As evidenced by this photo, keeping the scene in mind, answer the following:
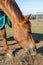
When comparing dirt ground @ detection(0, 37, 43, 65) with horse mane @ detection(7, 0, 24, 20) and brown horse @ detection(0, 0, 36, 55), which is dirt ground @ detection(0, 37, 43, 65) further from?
horse mane @ detection(7, 0, 24, 20)

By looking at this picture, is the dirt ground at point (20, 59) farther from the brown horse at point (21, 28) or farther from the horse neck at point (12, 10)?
the horse neck at point (12, 10)

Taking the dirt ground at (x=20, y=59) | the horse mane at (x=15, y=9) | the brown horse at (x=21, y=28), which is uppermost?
the horse mane at (x=15, y=9)

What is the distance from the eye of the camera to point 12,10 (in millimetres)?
5402

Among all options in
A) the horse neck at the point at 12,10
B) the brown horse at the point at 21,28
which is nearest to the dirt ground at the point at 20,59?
the brown horse at the point at 21,28

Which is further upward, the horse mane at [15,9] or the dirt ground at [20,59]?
the horse mane at [15,9]

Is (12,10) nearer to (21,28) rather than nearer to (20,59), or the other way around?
(21,28)

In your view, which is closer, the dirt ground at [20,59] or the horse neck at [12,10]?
the horse neck at [12,10]

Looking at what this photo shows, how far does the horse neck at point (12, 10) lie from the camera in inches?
208

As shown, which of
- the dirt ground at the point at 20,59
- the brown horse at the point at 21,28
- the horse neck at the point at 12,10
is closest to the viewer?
the brown horse at the point at 21,28

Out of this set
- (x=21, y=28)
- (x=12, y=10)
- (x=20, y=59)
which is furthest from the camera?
(x=20, y=59)

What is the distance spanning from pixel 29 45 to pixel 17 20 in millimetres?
574

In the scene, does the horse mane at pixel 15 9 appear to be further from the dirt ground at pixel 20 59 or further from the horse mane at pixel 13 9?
the dirt ground at pixel 20 59

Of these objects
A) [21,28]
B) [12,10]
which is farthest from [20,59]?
[12,10]

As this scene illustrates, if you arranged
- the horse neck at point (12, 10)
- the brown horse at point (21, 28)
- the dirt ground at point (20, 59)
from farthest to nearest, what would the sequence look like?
the dirt ground at point (20, 59) → the horse neck at point (12, 10) → the brown horse at point (21, 28)
